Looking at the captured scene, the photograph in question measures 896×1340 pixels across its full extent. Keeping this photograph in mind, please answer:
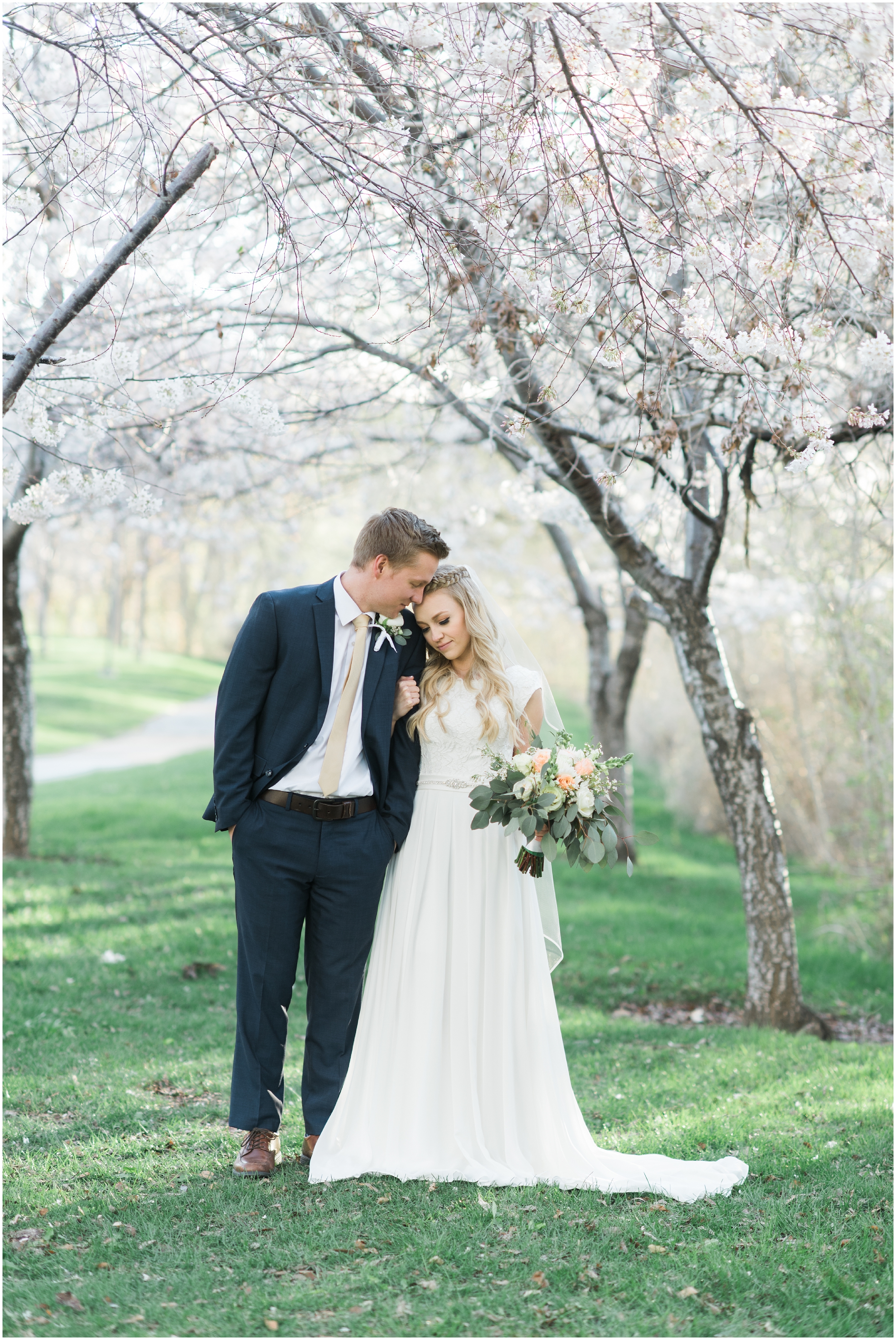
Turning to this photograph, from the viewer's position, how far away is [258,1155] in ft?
12.6

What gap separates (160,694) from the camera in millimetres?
31453

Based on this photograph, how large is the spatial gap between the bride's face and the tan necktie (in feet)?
0.77

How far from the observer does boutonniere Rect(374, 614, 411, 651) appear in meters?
3.97

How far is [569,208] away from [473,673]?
175cm

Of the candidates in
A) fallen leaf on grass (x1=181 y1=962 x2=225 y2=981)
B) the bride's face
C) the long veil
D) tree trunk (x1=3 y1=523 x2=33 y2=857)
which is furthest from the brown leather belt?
tree trunk (x1=3 y1=523 x2=33 y2=857)

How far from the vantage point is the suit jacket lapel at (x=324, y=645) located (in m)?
3.88

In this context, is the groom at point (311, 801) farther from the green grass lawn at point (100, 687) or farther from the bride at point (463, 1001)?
the green grass lawn at point (100, 687)

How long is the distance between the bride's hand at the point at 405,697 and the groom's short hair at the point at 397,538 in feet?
1.44

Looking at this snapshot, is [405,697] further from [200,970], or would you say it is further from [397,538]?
[200,970]

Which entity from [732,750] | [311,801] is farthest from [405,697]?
[732,750]

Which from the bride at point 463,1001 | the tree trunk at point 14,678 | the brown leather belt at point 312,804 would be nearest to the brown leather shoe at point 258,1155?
the bride at point 463,1001

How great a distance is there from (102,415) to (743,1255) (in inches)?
149

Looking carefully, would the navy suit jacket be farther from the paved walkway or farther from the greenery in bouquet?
the paved walkway

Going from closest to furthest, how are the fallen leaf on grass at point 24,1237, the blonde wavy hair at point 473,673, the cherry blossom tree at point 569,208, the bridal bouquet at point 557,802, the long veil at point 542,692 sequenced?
the fallen leaf on grass at point 24,1237 < the cherry blossom tree at point 569,208 < the bridal bouquet at point 557,802 < the blonde wavy hair at point 473,673 < the long veil at point 542,692
